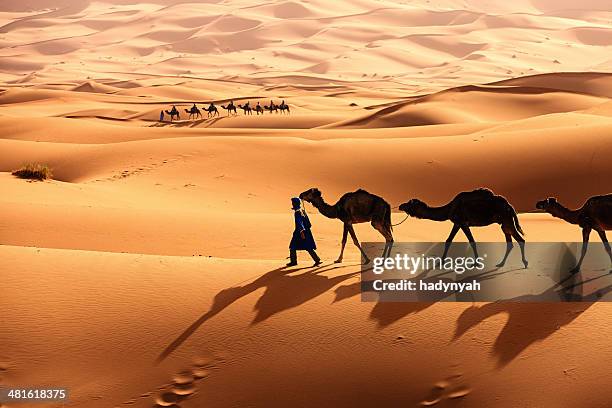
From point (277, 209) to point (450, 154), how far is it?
5.69m

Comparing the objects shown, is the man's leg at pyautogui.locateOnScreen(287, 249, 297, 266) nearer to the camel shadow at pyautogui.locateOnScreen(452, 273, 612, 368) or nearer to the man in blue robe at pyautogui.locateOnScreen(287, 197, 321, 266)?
the man in blue robe at pyautogui.locateOnScreen(287, 197, 321, 266)

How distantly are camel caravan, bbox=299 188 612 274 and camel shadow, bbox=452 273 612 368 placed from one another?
551 millimetres

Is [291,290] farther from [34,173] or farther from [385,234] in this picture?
[34,173]

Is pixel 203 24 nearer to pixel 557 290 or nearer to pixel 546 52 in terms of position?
pixel 546 52

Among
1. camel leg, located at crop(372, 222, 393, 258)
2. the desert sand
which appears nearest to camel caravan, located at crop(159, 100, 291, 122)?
the desert sand

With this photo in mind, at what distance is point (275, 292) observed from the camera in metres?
7.23

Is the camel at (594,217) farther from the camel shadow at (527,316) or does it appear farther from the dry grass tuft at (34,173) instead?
the dry grass tuft at (34,173)

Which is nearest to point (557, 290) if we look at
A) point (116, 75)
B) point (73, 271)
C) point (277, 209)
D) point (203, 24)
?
point (73, 271)

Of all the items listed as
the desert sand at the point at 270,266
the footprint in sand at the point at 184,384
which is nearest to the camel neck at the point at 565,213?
the desert sand at the point at 270,266

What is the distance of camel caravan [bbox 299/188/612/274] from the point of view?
7.12 metres

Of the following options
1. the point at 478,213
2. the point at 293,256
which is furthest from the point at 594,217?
the point at 293,256

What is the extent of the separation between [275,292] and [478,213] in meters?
2.32

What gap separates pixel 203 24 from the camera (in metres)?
137

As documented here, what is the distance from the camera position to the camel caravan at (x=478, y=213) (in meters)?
7.12
